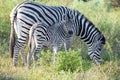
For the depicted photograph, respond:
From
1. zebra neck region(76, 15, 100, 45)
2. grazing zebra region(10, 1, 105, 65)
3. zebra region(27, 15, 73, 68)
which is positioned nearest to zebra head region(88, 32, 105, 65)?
→ grazing zebra region(10, 1, 105, 65)

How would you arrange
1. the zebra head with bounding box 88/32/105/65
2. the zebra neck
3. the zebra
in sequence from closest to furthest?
the zebra → the zebra head with bounding box 88/32/105/65 → the zebra neck

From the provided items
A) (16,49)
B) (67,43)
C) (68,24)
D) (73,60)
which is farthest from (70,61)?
(68,24)

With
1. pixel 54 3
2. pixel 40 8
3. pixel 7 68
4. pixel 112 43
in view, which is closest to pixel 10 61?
pixel 7 68

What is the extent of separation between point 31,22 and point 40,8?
528 millimetres

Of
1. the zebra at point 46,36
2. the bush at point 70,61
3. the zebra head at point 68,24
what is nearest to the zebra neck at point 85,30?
the zebra head at point 68,24

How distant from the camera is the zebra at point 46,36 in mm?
8508

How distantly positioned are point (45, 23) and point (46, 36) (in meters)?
0.57

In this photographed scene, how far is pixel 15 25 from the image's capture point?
8.99m

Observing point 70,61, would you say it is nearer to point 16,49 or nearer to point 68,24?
point 16,49

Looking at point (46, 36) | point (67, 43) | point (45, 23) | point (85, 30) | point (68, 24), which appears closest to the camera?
point (46, 36)

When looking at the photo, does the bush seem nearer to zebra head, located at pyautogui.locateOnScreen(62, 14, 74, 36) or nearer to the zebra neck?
zebra head, located at pyautogui.locateOnScreen(62, 14, 74, 36)

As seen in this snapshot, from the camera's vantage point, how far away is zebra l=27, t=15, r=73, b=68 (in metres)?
8.51

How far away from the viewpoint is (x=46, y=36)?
865 centimetres

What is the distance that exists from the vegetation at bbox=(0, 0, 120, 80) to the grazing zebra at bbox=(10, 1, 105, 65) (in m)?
0.30
